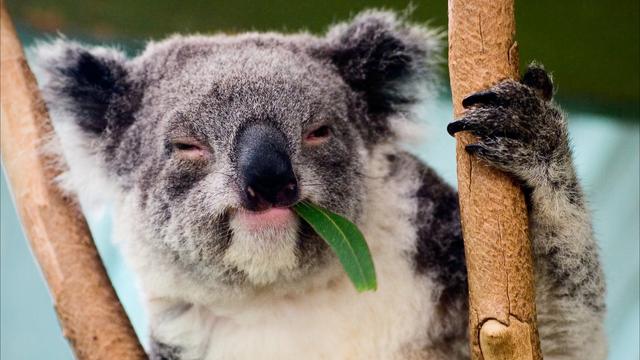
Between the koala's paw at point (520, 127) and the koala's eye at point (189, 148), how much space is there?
790 millimetres

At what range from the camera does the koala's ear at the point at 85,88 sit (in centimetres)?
286

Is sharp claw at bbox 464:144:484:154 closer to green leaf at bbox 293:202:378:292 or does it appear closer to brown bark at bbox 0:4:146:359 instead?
green leaf at bbox 293:202:378:292

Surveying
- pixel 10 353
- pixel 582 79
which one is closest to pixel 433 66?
pixel 582 79

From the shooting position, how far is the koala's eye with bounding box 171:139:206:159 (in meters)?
2.43

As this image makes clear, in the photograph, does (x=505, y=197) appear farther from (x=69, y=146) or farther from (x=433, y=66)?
(x=69, y=146)

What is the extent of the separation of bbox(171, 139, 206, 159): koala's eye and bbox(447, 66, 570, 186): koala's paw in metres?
0.79

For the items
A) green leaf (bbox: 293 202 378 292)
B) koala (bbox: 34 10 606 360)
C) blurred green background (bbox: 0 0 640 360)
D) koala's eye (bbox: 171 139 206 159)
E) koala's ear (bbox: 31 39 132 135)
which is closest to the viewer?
green leaf (bbox: 293 202 378 292)

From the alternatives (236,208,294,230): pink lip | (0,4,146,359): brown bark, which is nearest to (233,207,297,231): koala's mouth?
(236,208,294,230): pink lip

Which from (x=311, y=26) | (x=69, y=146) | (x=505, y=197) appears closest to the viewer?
(x=505, y=197)

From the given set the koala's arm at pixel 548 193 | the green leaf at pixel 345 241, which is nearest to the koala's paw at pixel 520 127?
the koala's arm at pixel 548 193

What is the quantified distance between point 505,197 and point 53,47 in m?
1.71

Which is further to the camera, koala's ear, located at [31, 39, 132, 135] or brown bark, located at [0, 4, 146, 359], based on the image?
koala's ear, located at [31, 39, 132, 135]

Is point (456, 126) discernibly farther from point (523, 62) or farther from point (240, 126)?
point (523, 62)

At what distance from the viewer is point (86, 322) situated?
251 cm
